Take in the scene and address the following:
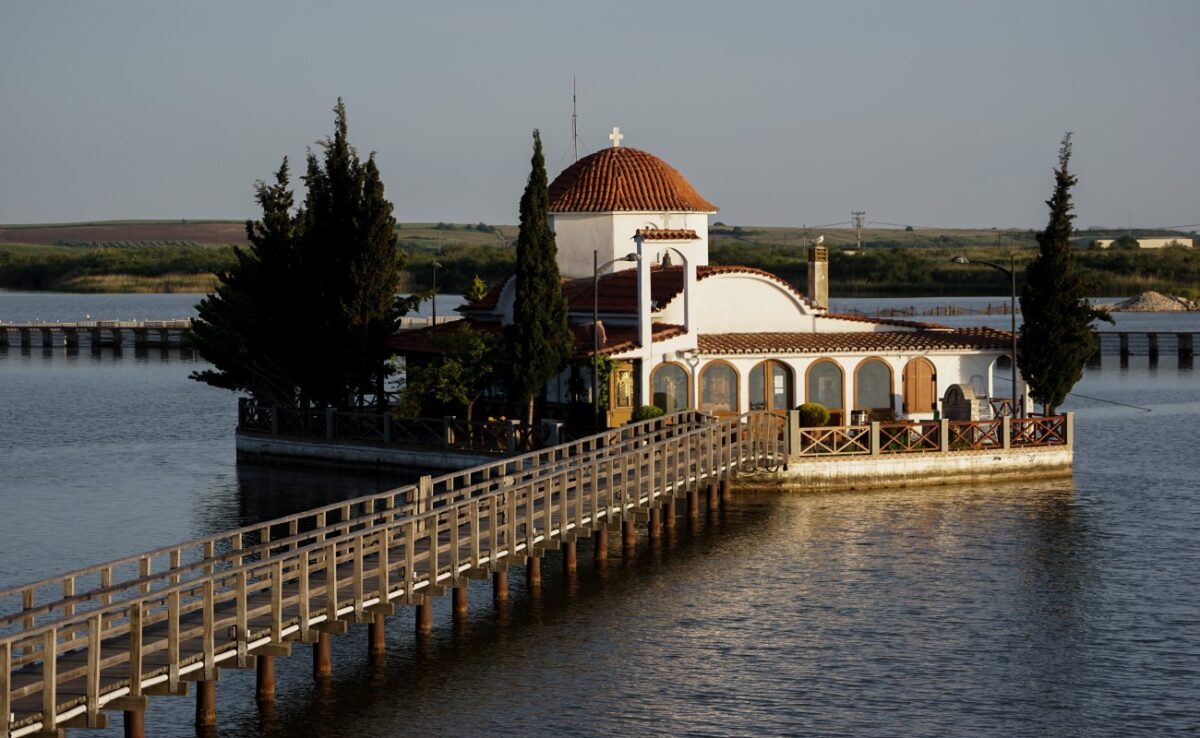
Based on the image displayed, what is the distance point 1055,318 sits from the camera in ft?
180

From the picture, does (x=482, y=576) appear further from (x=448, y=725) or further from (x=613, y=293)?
(x=613, y=293)

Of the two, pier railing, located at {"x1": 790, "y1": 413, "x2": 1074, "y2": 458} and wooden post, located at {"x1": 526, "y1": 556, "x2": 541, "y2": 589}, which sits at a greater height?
pier railing, located at {"x1": 790, "y1": 413, "x2": 1074, "y2": 458}

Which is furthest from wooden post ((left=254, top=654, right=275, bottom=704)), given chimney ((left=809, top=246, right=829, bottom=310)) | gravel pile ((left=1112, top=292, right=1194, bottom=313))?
gravel pile ((left=1112, top=292, right=1194, bottom=313))

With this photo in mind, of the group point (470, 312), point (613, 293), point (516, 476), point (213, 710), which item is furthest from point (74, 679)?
point (470, 312)

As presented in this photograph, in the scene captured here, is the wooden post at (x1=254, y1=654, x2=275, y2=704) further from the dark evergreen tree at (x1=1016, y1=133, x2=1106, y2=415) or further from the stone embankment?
the stone embankment

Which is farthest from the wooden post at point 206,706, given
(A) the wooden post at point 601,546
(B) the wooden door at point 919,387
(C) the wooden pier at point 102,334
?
(C) the wooden pier at point 102,334

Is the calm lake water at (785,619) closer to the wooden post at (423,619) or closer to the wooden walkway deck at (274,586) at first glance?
the wooden post at (423,619)

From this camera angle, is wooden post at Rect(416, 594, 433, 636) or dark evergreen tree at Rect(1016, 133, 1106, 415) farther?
dark evergreen tree at Rect(1016, 133, 1106, 415)

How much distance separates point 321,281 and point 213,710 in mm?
30500

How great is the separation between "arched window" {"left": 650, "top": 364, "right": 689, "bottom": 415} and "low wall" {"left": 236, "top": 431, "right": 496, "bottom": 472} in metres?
5.11

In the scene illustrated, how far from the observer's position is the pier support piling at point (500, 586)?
36438 millimetres

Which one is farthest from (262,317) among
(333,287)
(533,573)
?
(533,573)

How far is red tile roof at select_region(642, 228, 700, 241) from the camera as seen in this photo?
61.9 m

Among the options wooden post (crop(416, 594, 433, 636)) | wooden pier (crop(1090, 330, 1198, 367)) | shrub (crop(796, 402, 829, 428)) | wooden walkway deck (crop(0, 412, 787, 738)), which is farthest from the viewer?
wooden pier (crop(1090, 330, 1198, 367))
